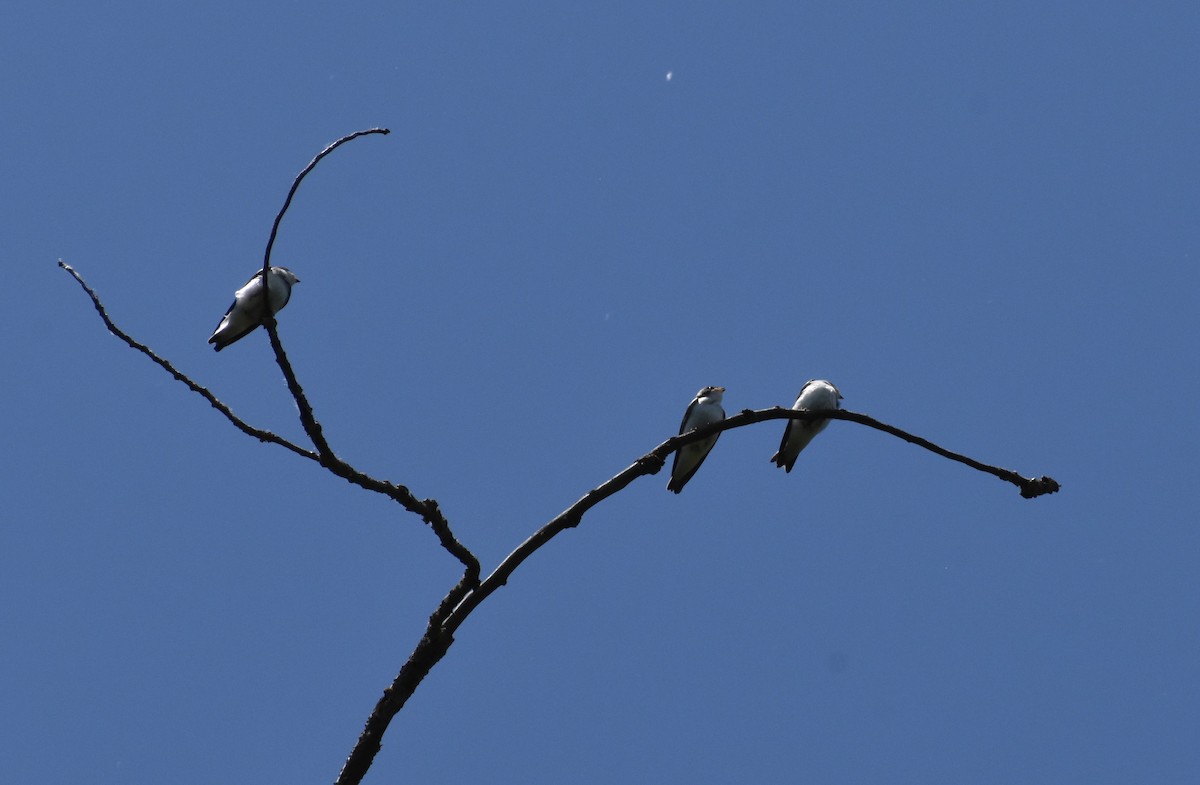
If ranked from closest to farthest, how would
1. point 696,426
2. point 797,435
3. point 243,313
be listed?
1. point 243,313
2. point 797,435
3. point 696,426

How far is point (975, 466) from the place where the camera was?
4.96m

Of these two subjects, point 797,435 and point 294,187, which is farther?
point 797,435

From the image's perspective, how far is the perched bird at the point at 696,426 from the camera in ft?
33.0

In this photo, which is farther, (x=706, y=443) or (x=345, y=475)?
(x=706, y=443)

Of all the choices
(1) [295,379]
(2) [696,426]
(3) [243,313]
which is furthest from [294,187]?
(2) [696,426]

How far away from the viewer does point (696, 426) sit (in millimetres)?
10828

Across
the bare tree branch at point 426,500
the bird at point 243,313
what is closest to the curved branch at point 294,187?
the bare tree branch at point 426,500

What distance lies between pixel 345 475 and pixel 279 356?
0.55m

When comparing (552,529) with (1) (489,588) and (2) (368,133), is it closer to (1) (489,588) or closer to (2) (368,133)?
(1) (489,588)

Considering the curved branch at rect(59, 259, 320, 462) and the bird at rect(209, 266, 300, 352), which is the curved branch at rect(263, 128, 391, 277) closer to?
the curved branch at rect(59, 259, 320, 462)

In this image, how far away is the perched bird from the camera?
10047mm

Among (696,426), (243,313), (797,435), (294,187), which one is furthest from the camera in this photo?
(696,426)

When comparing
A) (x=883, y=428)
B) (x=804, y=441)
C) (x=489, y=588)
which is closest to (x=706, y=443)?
(x=804, y=441)

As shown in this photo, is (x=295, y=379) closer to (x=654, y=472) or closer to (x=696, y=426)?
(x=654, y=472)
